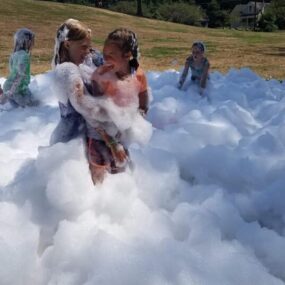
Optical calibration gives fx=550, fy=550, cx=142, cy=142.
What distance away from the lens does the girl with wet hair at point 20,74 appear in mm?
4623

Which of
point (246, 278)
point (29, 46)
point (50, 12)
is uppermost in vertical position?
point (29, 46)

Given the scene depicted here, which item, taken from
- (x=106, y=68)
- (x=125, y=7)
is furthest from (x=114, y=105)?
(x=125, y=7)

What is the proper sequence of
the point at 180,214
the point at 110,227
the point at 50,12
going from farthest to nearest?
1. the point at 50,12
2. the point at 180,214
3. the point at 110,227

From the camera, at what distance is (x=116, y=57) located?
7.75ft

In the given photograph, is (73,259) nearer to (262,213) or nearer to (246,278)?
(246,278)

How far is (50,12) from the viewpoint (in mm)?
24047

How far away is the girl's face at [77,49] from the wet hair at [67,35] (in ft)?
0.05

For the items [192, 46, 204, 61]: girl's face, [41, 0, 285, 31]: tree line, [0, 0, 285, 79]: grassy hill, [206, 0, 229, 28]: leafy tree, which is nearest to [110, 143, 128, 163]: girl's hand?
[192, 46, 204, 61]: girl's face

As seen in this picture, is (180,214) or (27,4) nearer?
(180,214)

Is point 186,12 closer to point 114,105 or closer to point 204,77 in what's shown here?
point 204,77

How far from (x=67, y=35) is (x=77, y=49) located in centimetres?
8

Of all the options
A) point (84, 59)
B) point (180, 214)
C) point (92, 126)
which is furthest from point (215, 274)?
point (84, 59)

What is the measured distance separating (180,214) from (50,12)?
2274 cm

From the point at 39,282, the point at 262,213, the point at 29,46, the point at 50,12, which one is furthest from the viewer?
the point at 50,12
